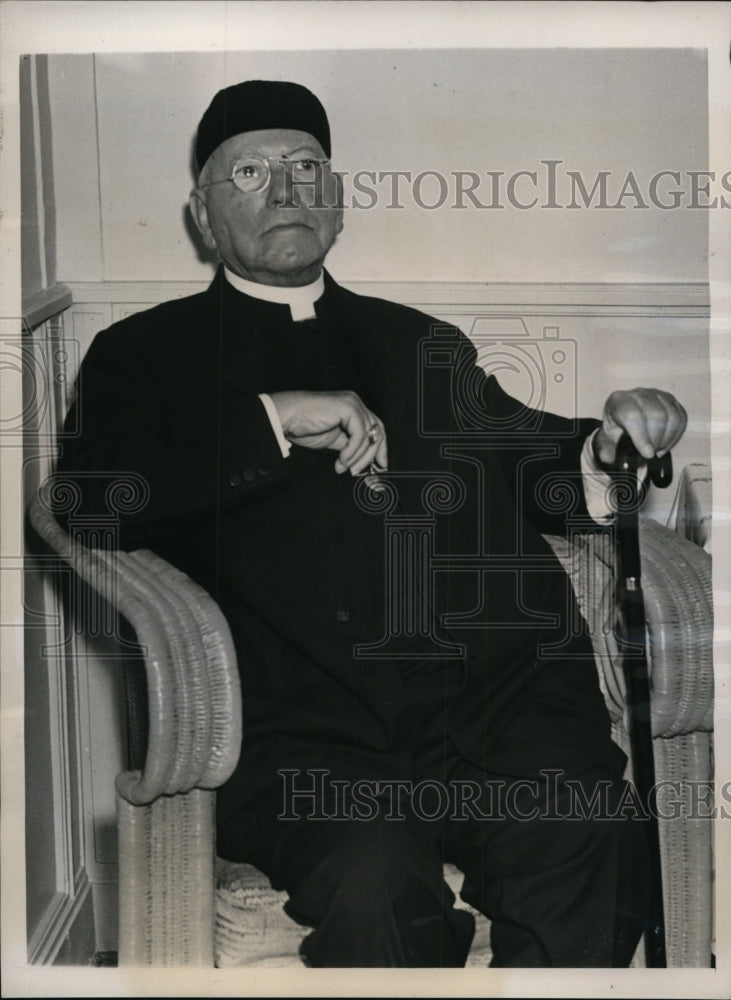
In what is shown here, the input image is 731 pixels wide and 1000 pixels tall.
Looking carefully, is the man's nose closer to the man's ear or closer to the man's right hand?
the man's ear

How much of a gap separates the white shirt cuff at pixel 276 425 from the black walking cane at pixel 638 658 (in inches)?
22.6

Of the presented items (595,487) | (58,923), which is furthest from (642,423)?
(58,923)

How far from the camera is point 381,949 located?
6.59ft

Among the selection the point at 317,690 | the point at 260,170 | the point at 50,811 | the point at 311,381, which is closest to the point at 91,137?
the point at 260,170

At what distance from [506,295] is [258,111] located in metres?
0.54

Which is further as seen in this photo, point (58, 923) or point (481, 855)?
point (58, 923)

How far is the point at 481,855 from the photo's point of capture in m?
2.07

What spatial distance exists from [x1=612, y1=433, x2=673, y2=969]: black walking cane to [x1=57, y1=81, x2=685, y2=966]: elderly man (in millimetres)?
37

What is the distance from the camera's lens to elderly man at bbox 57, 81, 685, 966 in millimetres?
2072

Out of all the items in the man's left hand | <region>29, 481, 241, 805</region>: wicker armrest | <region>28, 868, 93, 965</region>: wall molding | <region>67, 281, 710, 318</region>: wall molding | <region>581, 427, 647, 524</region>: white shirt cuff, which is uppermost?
<region>67, 281, 710, 318</region>: wall molding

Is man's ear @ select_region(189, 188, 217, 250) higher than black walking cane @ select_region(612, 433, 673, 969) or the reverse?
higher

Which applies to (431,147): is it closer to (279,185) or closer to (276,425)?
(279,185)

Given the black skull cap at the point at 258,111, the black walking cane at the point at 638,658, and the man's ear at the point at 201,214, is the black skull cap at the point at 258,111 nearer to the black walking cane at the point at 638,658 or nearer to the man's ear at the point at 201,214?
the man's ear at the point at 201,214

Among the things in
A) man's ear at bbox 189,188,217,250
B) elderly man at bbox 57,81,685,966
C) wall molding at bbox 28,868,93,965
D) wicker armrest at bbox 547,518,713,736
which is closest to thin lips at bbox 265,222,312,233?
elderly man at bbox 57,81,685,966
